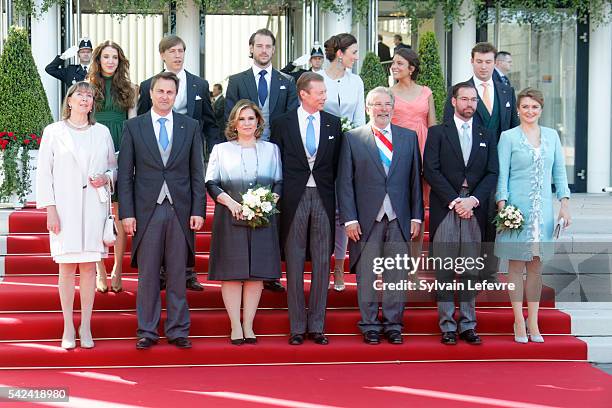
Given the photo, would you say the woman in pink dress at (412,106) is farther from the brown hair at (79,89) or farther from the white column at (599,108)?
the white column at (599,108)

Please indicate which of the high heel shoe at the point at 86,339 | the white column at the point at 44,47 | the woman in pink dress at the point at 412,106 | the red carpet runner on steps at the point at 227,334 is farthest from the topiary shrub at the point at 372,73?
the high heel shoe at the point at 86,339

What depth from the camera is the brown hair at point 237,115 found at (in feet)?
22.8

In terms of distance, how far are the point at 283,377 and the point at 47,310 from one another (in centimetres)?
201

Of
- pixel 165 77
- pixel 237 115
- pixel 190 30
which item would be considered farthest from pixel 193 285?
pixel 190 30

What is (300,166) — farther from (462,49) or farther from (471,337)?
(462,49)

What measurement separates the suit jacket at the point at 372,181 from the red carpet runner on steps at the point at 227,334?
691 millimetres

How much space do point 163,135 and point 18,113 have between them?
12.9ft

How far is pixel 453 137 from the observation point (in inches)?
283

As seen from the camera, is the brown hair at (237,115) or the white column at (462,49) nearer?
the brown hair at (237,115)

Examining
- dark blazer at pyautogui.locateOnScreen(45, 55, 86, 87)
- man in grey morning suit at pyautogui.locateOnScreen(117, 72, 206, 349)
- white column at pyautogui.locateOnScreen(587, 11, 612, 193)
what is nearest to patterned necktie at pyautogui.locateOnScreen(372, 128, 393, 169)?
man in grey morning suit at pyautogui.locateOnScreen(117, 72, 206, 349)

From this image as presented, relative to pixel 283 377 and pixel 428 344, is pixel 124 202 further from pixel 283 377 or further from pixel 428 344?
pixel 428 344

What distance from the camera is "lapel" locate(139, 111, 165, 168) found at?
268 inches

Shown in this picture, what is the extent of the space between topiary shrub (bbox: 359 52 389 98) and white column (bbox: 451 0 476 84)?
1768 mm

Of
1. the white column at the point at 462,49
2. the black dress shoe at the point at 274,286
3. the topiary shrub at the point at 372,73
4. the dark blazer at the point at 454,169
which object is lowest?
the black dress shoe at the point at 274,286
